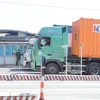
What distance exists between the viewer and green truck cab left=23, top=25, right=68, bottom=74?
15.6 metres

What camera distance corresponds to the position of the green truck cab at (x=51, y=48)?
15.6m

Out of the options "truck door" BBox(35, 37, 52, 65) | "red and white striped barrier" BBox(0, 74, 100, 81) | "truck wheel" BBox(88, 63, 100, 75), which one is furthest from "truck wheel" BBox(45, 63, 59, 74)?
"truck wheel" BBox(88, 63, 100, 75)

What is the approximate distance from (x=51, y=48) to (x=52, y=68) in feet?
4.50

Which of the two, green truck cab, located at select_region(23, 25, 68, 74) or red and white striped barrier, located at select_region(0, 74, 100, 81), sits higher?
green truck cab, located at select_region(23, 25, 68, 74)

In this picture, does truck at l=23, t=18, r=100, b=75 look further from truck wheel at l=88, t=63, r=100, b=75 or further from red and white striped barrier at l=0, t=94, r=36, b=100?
red and white striped barrier at l=0, t=94, r=36, b=100

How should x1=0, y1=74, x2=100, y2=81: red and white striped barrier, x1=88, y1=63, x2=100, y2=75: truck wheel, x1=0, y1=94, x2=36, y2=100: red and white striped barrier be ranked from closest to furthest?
x1=0, y1=94, x2=36, y2=100: red and white striped barrier < x1=0, y1=74, x2=100, y2=81: red and white striped barrier < x1=88, y1=63, x2=100, y2=75: truck wheel

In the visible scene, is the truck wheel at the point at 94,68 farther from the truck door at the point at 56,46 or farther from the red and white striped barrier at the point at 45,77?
the truck door at the point at 56,46

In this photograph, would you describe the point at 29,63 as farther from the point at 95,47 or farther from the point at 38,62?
the point at 95,47

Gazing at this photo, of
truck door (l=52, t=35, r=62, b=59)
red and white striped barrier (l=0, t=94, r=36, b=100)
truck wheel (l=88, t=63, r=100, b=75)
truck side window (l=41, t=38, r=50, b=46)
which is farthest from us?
truck wheel (l=88, t=63, r=100, b=75)

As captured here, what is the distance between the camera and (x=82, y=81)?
45.1 ft

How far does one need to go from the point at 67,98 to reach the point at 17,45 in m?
16.6

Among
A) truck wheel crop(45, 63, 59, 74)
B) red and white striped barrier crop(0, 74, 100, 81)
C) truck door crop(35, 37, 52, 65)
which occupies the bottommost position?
red and white striped barrier crop(0, 74, 100, 81)

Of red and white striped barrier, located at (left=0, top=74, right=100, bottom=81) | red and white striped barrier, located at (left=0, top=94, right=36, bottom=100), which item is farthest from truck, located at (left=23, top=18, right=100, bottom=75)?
red and white striped barrier, located at (left=0, top=94, right=36, bottom=100)

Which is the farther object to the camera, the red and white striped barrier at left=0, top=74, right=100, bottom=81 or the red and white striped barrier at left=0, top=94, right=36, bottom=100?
the red and white striped barrier at left=0, top=74, right=100, bottom=81
